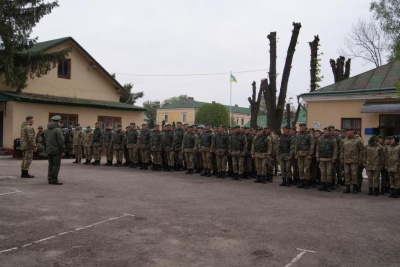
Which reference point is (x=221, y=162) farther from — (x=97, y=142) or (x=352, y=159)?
(x=97, y=142)

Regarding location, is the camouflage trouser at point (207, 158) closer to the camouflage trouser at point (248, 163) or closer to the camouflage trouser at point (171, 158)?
the camouflage trouser at point (248, 163)

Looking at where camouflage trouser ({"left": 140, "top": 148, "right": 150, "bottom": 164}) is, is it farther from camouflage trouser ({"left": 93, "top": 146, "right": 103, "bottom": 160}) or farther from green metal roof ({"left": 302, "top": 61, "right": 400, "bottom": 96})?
green metal roof ({"left": 302, "top": 61, "right": 400, "bottom": 96})

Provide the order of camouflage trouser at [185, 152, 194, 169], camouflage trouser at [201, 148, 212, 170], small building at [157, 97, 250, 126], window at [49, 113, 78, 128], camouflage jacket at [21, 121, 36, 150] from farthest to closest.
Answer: small building at [157, 97, 250, 126], window at [49, 113, 78, 128], camouflage trouser at [185, 152, 194, 169], camouflage trouser at [201, 148, 212, 170], camouflage jacket at [21, 121, 36, 150]

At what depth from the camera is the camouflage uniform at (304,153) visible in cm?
1223

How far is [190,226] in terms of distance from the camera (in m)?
6.89

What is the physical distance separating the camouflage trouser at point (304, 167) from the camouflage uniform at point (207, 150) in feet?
11.8

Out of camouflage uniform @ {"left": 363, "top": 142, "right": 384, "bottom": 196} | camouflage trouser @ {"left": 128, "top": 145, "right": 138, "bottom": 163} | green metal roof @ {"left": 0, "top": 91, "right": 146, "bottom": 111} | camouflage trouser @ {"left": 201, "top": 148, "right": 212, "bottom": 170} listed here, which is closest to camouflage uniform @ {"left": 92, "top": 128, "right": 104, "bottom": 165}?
→ camouflage trouser @ {"left": 128, "top": 145, "right": 138, "bottom": 163}

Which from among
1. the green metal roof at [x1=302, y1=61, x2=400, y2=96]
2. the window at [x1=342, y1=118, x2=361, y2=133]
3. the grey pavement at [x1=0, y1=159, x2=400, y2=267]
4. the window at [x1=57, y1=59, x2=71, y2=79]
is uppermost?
the window at [x1=57, y1=59, x2=71, y2=79]

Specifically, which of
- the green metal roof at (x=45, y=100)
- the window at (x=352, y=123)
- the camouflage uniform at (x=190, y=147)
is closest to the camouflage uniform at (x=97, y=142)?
the camouflage uniform at (x=190, y=147)

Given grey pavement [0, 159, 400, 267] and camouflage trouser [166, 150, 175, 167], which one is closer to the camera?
grey pavement [0, 159, 400, 267]

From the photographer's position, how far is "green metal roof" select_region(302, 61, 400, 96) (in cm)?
1895

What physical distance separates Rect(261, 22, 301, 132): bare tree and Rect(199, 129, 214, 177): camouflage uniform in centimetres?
446

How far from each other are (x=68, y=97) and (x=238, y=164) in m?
15.6

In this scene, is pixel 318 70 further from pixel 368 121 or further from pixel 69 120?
pixel 69 120
